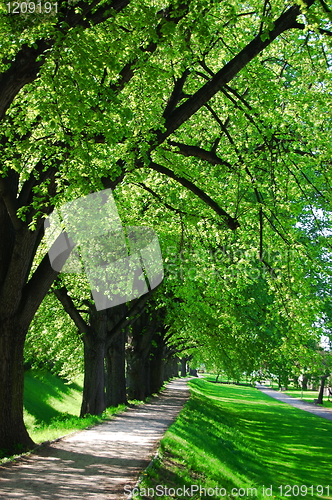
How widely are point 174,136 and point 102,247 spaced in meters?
4.16

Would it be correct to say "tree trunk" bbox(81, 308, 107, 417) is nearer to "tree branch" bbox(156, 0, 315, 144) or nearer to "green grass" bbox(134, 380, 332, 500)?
"green grass" bbox(134, 380, 332, 500)

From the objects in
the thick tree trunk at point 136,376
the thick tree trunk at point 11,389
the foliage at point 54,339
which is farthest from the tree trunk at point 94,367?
the thick tree trunk at point 136,376

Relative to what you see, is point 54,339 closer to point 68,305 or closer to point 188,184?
point 68,305

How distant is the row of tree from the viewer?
21.9ft

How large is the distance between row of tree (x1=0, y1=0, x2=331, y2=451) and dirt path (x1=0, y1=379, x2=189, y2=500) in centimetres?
117

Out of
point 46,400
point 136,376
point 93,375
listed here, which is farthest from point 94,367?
point 46,400

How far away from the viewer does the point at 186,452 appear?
11.4 metres

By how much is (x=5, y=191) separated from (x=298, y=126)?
19.7 feet

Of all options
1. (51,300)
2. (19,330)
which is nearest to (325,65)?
(19,330)

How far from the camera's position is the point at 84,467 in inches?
357

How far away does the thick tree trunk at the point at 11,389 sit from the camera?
10141 millimetres

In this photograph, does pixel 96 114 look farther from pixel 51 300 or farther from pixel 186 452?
pixel 51 300

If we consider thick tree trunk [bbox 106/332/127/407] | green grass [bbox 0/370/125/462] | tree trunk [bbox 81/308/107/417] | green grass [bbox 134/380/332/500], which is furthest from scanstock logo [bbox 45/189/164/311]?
green grass [bbox 0/370/125/462]

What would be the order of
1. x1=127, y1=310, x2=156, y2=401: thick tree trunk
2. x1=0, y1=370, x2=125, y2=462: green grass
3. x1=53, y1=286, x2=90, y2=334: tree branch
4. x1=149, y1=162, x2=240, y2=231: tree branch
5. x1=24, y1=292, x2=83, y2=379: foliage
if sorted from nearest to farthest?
x1=149, y1=162, x2=240, y2=231: tree branch
x1=53, y1=286, x2=90, y2=334: tree branch
x1=24, y1=292, x2=83, y2=379: foliage
x1=127, y1=310, x2=156, y2=401: thick tree trunk
x1=0, y1=370, x2=125, y2=462: green grass
